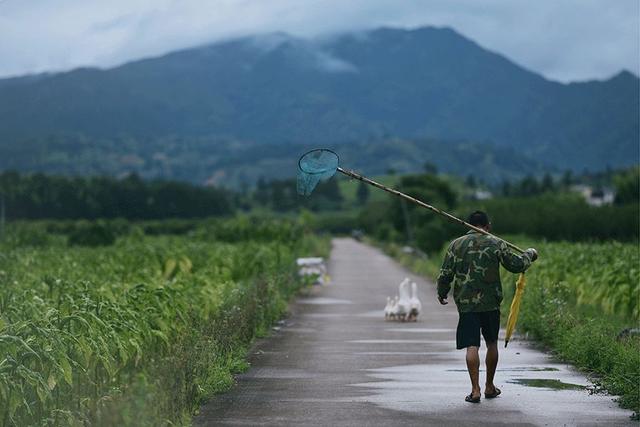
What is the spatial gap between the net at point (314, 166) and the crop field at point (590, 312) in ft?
11.9

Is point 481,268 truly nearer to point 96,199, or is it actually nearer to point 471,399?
point 471,399

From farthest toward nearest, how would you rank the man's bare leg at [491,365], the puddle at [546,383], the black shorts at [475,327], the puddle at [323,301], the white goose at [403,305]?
the puddle at [323,301], the white goose at [403,305], the puddle at [546,383], the black shorts at [475,327], the man's bare leg at [491,365]

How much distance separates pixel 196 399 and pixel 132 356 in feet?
2.97

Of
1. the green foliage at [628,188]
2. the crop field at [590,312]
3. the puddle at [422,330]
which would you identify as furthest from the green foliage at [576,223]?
the green foliage at [628,188]

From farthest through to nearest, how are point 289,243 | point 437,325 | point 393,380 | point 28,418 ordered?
1. point 289,243
2. point 437,325
3. point 393,380
4. point 28,418

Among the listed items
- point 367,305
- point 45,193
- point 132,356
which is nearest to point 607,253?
point 367,305

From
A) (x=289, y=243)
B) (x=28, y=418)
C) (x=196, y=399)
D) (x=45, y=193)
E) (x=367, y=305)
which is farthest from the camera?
(x=45, y=193)

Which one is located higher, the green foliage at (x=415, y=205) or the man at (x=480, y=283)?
the green foliage at (x=415, y=205)

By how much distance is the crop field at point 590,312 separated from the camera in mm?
13695

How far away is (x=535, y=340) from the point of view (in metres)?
20.0

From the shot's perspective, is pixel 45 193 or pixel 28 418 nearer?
pixel 28 418

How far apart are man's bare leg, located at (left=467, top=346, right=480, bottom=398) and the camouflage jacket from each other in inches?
17.4

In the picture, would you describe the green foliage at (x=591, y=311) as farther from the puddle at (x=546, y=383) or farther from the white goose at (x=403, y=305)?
the white goose at (x=403, y=305)

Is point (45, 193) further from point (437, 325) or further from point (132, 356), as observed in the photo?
point (132, 356)
